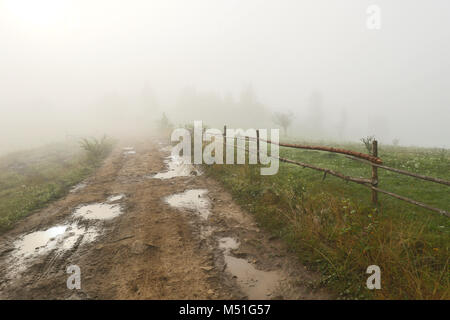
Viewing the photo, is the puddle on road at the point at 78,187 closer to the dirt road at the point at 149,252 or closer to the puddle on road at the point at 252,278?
the dirt road at the point at 149,252

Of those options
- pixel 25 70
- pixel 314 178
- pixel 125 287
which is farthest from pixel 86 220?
pixel 25 70

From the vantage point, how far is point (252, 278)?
165 inches

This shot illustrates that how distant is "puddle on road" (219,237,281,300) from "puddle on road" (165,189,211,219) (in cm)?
213

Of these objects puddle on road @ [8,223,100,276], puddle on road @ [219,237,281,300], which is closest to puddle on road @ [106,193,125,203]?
puddle on road @ [8,223,100,276]

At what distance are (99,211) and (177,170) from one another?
15.7 feet

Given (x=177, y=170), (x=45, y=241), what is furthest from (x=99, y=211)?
(x=177, y=170)

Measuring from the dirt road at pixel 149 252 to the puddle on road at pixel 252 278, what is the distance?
0.02 metres

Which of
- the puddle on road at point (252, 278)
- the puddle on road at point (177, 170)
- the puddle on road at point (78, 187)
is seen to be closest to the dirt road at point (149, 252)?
the puddle on road at point (252, 278)

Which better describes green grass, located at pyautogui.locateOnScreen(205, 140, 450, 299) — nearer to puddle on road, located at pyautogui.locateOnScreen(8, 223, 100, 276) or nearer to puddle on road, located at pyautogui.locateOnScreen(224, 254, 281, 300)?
puddle on road, located at pyautogui.locateOnScreen(224, 254, 281, 300)

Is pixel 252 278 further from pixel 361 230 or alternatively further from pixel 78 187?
pixel 78 187

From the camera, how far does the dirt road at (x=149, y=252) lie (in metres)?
3.92

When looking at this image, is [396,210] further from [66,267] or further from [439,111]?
[439,111]

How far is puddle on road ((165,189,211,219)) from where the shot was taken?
7.01 metres
